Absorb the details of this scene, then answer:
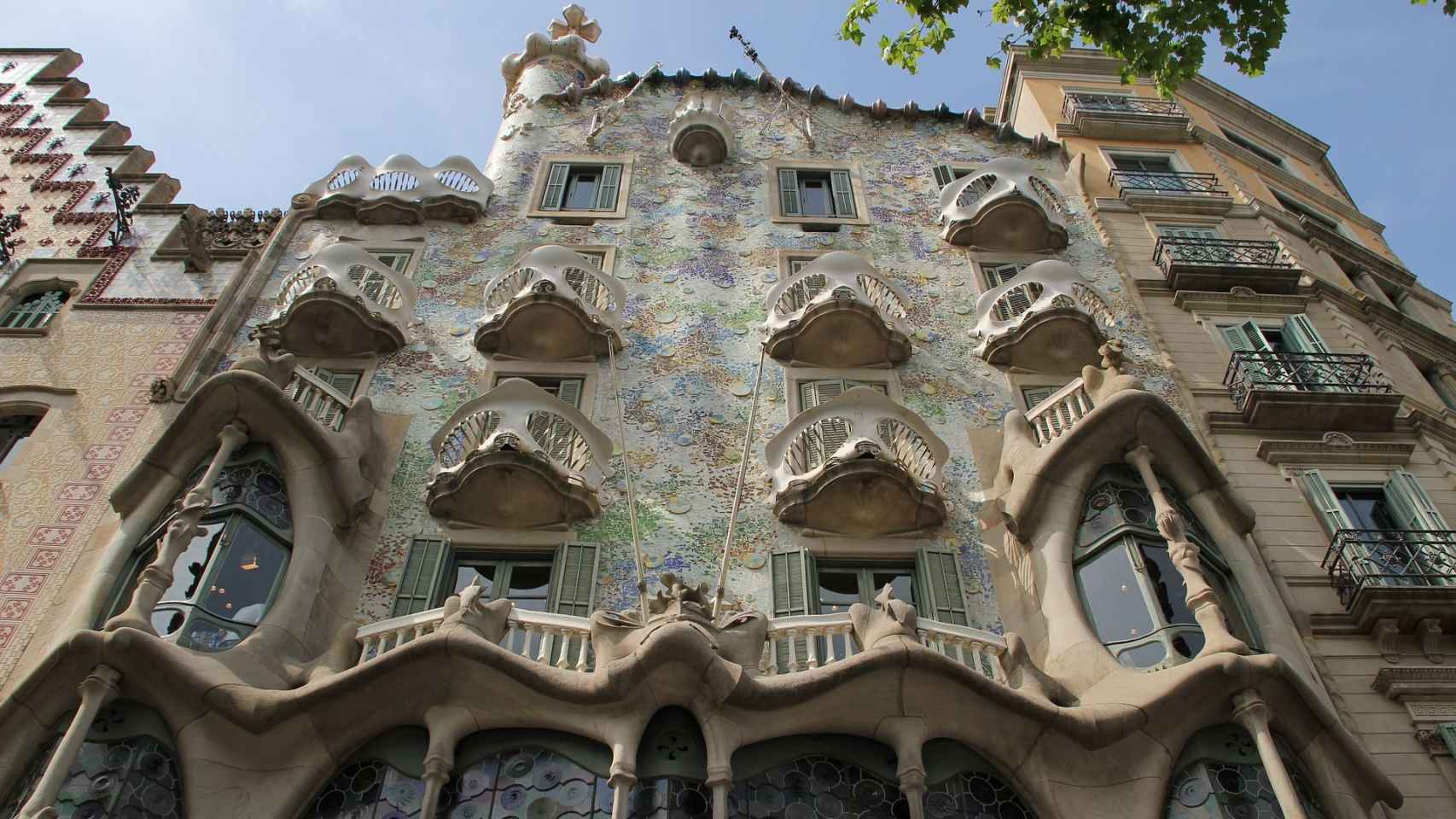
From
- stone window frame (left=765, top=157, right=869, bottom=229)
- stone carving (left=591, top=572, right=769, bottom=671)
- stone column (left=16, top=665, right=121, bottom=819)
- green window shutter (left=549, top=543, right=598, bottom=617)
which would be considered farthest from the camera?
stone window frame (left=765, top=157, right=869, bottom=229)

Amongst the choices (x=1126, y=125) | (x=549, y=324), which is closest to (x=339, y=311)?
(x=549, y=324)

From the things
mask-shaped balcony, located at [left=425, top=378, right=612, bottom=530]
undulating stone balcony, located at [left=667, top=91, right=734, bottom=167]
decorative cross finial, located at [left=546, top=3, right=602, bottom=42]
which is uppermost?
decorative cross finial, located at [left=546, top=3, right=602, bottom=42]

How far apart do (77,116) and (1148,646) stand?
18.6 meters

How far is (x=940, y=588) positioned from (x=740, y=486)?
225cm

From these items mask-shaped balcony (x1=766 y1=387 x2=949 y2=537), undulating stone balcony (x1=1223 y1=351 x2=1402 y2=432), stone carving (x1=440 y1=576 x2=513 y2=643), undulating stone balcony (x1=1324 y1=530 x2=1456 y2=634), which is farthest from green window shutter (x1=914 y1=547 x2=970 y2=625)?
undulating stone balcony (x1=1223 y1=351 x2=1402 y2=432)

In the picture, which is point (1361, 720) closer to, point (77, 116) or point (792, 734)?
point (792, 734)

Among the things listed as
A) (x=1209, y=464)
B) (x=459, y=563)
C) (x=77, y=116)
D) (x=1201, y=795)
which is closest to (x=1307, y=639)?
(x=1209, y=464)

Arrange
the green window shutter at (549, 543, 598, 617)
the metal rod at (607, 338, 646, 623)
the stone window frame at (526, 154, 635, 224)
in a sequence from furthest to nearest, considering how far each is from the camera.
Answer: the stone window frame at (526, 154, 635, 224) → the green window shutter at (549, 543, 598, 617) → the metal rod at (607, 338, 646, 623)

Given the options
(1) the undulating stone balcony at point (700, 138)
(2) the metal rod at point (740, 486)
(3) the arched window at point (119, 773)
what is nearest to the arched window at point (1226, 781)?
(2) the metal rod at point (740, 486)

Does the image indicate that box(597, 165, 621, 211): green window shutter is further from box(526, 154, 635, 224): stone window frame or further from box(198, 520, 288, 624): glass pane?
box(198, 520, 288, 624): glass pane

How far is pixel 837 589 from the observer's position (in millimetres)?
12719

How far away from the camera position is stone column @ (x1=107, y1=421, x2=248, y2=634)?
9.93m

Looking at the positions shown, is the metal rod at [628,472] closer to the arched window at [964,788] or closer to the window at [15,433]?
the arched window at [964,788]

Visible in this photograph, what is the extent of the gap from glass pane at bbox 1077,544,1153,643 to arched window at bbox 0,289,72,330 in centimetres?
1314
